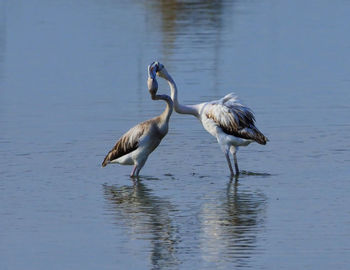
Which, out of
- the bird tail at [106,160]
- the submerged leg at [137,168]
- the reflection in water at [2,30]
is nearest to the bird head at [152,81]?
the submerged leg at [137,168]

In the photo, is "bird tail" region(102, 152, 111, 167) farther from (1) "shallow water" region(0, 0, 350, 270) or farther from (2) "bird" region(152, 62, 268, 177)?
(2) "bird" region(152, 62, 268, 177)

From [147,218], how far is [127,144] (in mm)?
2880

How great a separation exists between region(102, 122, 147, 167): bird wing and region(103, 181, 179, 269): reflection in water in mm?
637

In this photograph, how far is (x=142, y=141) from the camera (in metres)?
16.2

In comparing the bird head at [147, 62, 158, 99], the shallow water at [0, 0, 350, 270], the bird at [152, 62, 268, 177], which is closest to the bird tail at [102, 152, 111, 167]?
the shallow water at [0, 0, 350, 270]

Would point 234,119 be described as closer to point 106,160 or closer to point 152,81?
point 152,81

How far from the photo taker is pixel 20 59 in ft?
86.5

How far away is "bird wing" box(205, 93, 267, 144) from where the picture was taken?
16.4m

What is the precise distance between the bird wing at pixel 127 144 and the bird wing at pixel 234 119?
3.29 ft

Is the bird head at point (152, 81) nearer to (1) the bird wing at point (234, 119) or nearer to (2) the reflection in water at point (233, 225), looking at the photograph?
(1) the bird wing at point (234, 119)

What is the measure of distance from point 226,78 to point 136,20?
35.0 feet

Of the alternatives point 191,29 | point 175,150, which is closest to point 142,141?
point 175,150

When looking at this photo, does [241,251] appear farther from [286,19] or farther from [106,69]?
[286,19]

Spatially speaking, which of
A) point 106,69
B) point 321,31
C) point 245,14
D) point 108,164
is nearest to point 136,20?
point 245,14
